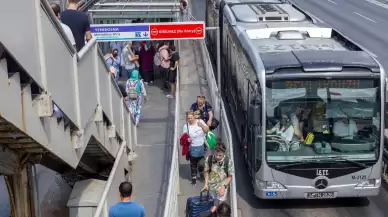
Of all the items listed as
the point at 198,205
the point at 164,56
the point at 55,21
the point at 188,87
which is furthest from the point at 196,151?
the point at 188,87

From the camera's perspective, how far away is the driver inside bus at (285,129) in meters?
10.7

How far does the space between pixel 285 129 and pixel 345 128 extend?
1046mm

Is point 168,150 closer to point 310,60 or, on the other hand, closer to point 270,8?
point 310,60

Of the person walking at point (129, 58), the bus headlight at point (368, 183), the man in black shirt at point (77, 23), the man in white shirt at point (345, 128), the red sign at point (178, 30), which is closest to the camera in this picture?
the man in black shirt at point (77, 23)

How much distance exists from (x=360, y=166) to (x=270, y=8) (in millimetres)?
7117

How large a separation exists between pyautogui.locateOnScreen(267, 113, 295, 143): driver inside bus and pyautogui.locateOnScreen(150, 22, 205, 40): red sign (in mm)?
2596

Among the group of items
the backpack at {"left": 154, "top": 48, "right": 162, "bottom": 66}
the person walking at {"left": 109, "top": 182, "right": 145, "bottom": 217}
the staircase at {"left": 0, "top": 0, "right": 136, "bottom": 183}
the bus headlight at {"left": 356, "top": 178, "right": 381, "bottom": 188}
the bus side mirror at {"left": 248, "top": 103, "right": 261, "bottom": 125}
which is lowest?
the bus headlight at {"left": 356, "top": 178, "right": 381, "bottom": 188}

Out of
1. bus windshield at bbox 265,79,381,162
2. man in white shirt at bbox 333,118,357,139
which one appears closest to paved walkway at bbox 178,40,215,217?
bus windshield at bbox 265,79,381,162

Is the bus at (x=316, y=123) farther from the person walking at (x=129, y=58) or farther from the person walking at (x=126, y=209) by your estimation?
the person walking at (x=129, y=58)

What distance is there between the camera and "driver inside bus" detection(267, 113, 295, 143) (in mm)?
10734

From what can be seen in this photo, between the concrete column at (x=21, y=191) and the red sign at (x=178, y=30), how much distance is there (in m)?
5.17

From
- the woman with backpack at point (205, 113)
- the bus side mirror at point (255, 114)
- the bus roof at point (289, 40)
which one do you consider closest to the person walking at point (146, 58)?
the bus roof at point (289, 40)

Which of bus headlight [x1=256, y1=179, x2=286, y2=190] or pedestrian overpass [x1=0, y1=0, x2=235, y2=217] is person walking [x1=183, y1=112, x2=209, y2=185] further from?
bus headlight [x1=256, y1=179, x2=286, y2=190]

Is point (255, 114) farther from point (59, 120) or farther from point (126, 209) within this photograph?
point (59, 120)
